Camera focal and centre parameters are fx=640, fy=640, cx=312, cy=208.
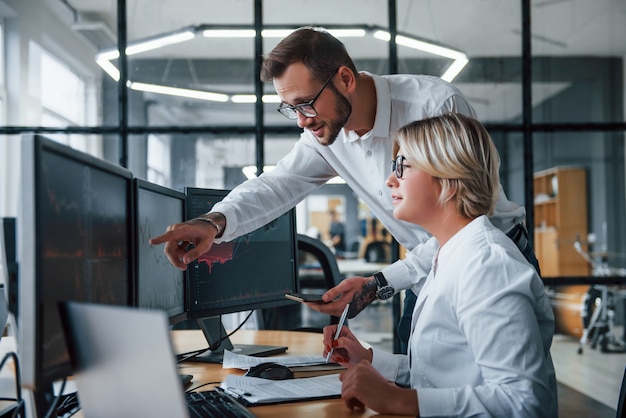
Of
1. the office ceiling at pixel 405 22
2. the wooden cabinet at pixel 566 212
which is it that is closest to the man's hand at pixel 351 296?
the office ceiling at pixel 405 22

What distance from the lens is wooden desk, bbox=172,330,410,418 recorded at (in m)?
1.17

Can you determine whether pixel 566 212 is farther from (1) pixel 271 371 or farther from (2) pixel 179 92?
(1) pixel 271 371

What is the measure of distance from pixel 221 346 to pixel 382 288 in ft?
1.61

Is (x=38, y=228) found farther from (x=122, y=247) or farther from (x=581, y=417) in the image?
(x=581, y=417)

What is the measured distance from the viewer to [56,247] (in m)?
0.89

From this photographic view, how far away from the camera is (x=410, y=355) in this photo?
4.54ft

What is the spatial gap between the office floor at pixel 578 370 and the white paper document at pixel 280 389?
1.79m

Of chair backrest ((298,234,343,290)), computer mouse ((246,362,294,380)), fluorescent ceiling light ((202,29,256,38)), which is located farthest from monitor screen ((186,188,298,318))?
fluorescent ceiling light ((202,29,256,38))

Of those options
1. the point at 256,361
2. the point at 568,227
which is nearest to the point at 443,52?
the point at 256,361

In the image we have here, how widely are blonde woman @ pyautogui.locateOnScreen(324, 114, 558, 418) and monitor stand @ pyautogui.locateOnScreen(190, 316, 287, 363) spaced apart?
0.39 meters

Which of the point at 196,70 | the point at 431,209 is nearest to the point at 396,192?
the point at 431,209

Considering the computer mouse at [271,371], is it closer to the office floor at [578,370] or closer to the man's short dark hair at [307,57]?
the man's short dark hair at [307,57]

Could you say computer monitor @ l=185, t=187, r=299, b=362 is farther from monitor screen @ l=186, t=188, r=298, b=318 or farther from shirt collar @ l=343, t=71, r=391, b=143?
shirt collar @ l=343, t=71, r=391, b=143

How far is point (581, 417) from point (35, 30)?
4.03 metres
